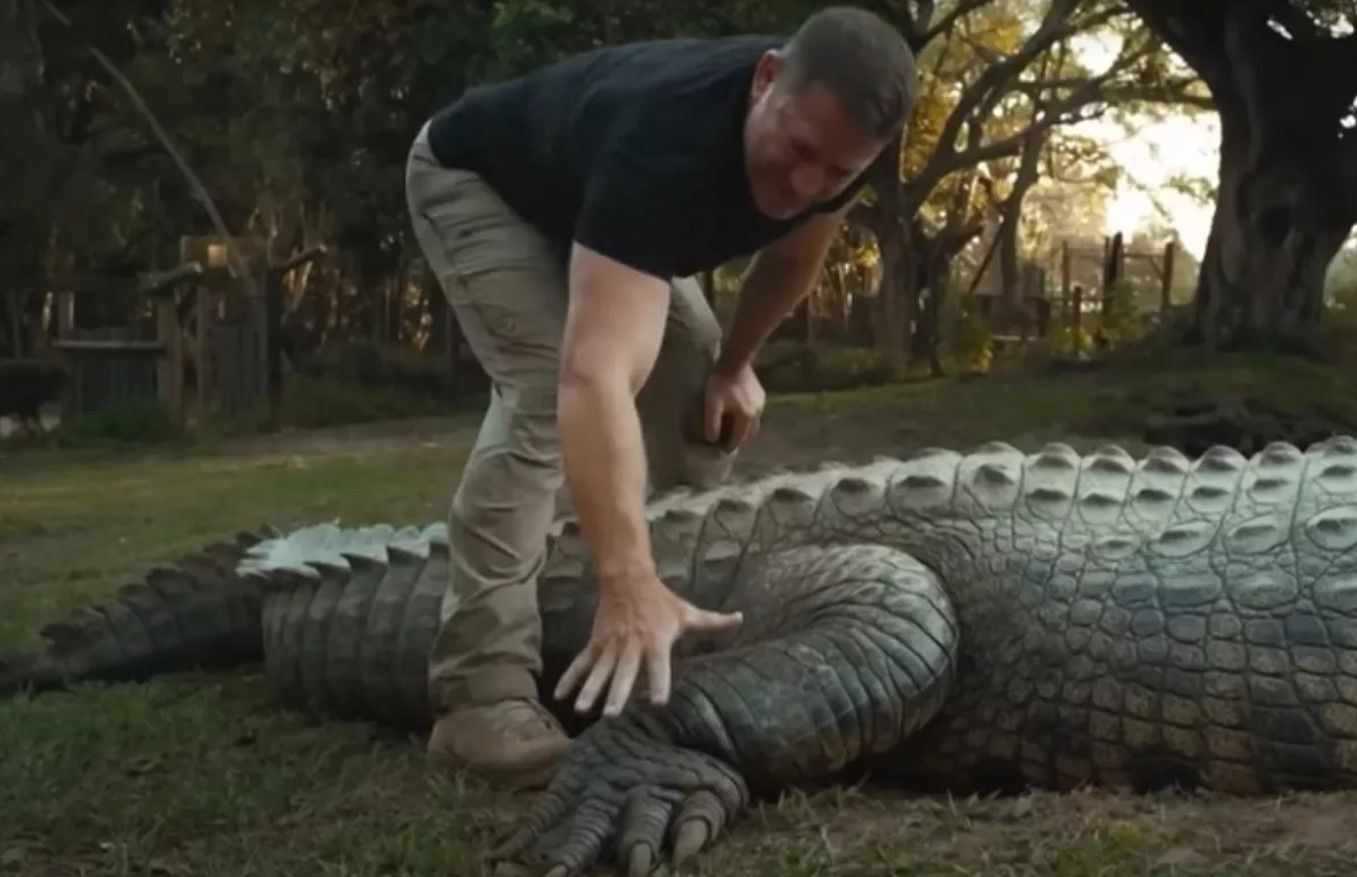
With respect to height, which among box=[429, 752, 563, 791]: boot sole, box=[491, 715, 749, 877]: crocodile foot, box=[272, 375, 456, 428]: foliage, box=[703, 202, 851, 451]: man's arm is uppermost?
box=[703, 202, 851, 451]: man's arm

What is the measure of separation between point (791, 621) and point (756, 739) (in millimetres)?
324

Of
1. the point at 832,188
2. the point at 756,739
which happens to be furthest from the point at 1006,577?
the point at 832,188

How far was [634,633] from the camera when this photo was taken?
2248mm

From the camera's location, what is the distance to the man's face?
2.40 m

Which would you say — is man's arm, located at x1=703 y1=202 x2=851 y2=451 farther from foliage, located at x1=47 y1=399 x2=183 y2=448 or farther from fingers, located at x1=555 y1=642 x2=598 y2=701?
foliage, located at x1=47 y1=399 x2=183 y2=448

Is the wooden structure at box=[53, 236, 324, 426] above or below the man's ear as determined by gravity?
below

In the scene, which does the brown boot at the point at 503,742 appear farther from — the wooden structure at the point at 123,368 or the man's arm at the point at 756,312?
the wooden structure at the point at 123,368

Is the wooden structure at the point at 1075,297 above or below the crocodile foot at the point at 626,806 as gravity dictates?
above

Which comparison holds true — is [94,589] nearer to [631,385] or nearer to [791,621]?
[791,621]

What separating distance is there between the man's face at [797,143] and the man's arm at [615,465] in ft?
0.86

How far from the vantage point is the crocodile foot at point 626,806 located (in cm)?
270

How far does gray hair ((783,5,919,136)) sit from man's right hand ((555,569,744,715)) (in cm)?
71

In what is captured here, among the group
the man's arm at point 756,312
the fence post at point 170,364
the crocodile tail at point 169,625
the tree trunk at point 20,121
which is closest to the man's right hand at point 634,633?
the man's arm at point 756,312

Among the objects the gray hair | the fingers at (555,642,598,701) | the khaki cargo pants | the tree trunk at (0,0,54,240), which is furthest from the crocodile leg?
the tree trunk at (0,0,54,240)
